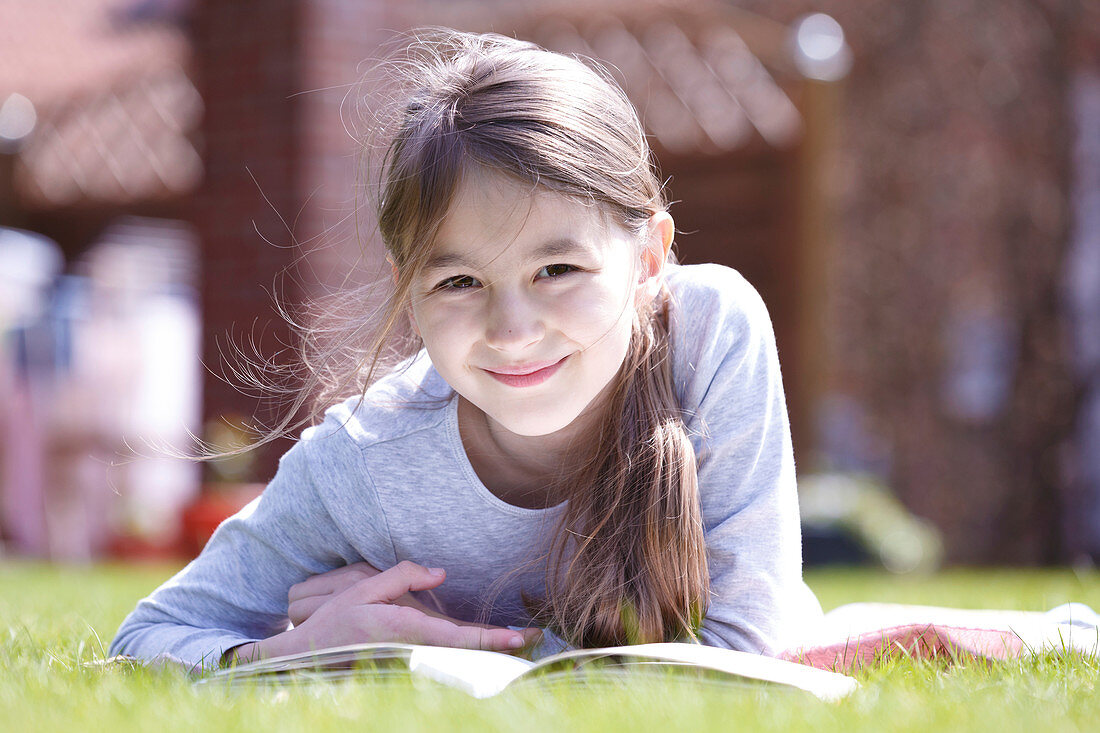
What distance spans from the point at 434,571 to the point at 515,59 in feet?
3.11

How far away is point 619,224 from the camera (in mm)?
2070

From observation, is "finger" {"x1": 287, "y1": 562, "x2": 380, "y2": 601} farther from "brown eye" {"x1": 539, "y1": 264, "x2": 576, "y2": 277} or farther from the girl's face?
"brown eye" {"x1": 539, "y1": 264, "x2": 576, "y2": 277}

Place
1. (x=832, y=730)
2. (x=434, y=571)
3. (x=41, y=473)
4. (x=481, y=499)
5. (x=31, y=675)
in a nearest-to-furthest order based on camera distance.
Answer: (x=832, y=730) → (x=31, y=675) → (x=434, y=571) → (x=481, y=499) → (x=41, y=473)

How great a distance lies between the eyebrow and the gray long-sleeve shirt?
1.33 ft

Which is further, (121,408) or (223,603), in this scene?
(121,408)

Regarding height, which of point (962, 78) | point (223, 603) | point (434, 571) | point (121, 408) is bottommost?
point (121, 408)

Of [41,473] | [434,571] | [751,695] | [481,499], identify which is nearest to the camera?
[751,695]

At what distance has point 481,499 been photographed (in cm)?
220

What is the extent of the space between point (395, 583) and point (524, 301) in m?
0.54

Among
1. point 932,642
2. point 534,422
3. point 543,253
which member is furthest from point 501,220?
point 932,642

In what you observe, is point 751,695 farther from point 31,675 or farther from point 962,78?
point 962,78

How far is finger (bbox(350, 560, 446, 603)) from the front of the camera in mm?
2012

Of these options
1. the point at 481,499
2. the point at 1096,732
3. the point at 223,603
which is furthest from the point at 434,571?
the point at 1096,732

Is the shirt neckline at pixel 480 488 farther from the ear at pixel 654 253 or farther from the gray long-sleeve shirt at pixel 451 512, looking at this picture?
the ear at pixel 654 253
